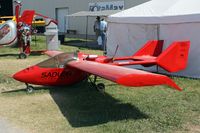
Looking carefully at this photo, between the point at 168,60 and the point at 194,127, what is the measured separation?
4.29 metres

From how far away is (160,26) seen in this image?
12.9 meters

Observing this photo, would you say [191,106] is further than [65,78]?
No

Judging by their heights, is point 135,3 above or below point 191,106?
Answer: above

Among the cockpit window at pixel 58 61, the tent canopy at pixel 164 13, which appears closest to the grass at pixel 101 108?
the cockpit window at pixel 58 61

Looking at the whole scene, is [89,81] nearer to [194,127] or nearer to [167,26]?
[167,26]

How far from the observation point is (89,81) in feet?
37.2

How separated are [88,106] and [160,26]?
5.30 m

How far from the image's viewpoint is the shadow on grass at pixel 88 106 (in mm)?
7589

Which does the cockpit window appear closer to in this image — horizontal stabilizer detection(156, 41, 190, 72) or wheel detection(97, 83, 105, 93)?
wheel detection(97, 83, 105, 93)

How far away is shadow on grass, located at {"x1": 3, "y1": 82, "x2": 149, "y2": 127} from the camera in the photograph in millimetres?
7589

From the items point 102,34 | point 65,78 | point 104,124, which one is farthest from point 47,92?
point 102,34

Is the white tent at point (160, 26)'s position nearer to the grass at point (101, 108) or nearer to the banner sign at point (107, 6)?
the grass at point (101, 108)

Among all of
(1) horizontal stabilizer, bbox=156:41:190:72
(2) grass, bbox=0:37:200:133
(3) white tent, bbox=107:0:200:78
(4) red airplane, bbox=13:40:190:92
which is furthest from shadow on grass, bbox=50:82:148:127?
(3) white tent, bbox=107:0:200:78

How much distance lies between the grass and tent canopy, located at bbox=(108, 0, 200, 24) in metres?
2.04
